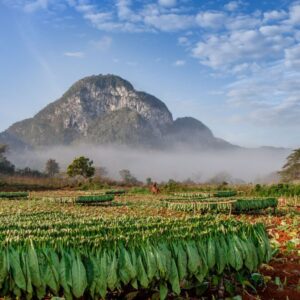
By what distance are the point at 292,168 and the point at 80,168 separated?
1209 inches

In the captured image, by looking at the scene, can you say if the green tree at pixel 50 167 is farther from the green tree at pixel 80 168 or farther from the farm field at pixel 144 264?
the farm field at pixel 144 264

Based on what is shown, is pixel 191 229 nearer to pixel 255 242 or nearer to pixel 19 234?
pixel 255 242

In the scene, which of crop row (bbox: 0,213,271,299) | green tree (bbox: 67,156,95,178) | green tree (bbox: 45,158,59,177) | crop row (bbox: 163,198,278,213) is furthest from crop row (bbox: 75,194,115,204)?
green tree (bbox: 45,158,59,177)

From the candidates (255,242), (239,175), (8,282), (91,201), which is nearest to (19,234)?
(8,282)

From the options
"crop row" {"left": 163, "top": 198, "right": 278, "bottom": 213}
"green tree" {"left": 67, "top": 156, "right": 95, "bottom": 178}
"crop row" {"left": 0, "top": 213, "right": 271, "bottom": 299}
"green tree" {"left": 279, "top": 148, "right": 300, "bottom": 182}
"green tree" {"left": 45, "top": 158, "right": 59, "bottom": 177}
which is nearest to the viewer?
"crop row" {"left": 0, "top": 213, "right": 271, "bottom": 299}

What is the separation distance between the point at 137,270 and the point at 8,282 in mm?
1412

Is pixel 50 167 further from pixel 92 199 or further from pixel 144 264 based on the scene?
pixel 144 264

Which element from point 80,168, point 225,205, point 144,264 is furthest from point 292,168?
point 144,264

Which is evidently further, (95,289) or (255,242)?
(255,242)

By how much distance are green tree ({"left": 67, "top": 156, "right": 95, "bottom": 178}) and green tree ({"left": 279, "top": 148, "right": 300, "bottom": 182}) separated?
28.4 m

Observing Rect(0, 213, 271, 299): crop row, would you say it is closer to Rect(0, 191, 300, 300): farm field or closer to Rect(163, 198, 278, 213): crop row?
Rect(0, 191, 300, 300): farm field

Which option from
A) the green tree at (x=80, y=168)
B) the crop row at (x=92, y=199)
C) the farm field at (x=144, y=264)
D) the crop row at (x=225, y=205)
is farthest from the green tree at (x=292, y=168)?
the farm field at (x=144, y=264)

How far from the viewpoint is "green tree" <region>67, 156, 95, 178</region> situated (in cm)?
6644

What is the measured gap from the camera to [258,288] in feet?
20.4
